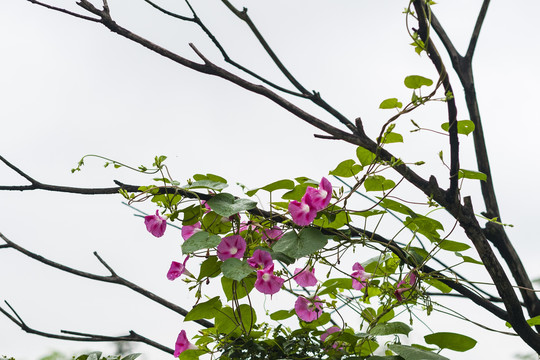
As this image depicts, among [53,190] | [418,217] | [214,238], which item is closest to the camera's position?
[214,238]

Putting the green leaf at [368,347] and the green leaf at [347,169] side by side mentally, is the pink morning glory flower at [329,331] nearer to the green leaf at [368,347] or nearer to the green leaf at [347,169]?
the green leaf at [368,347]

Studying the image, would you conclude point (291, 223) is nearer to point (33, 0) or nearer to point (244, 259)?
point (244, 259)

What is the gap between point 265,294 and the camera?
1076 mm

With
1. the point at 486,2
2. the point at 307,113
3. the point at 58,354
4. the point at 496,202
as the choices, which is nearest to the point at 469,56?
the point at 486,2

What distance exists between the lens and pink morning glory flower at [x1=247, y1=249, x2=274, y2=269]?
104 centimetres

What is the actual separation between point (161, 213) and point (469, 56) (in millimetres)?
1084

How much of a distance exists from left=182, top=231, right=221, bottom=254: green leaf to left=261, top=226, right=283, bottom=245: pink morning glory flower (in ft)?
0.43

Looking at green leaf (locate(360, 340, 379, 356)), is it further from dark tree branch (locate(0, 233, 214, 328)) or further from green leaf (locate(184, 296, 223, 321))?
dark tree branch (locate(0, 233, 214, 328))

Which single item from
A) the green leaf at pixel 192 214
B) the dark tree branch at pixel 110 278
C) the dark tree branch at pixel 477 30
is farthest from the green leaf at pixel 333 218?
the dark tree branch at pixel 477 30

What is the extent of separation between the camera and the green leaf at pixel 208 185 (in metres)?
1.05

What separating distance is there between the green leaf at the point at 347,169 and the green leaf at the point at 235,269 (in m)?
0.27

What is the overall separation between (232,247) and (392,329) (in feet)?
1.12

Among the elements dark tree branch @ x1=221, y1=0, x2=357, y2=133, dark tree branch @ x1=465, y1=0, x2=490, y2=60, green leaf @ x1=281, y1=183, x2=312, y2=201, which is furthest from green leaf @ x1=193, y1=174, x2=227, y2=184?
dark tree branch @ x1=465, y1=0, x2=490, y2=60

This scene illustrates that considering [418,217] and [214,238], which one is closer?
[214,238]
